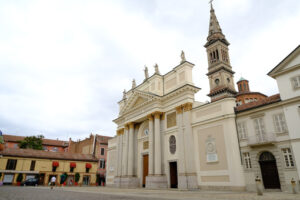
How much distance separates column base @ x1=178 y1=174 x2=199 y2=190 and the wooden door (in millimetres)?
5939

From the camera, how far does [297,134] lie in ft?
47.2

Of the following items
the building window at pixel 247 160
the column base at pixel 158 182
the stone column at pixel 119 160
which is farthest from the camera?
the stone column at pixel 119 160

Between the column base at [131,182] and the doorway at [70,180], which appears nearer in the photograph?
the column base at [131,182]

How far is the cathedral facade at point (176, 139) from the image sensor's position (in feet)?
59.5

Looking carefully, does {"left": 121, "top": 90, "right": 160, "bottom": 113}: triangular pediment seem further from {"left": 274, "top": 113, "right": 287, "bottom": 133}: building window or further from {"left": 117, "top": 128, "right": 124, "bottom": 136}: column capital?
{"left": 274, "top": 113, "right": 287, "bottom": 133}: building window

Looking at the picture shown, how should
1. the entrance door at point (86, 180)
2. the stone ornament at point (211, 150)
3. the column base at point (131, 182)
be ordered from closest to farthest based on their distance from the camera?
the stone ornament at point (211, 150) < the column base at point (131, 182) < the entrance door at point (86, 180)

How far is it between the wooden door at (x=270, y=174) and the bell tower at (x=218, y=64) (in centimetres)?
3438

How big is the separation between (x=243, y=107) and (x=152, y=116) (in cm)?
1091

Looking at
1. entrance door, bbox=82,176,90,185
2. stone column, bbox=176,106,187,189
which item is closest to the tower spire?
stone column, bbox=176,106,187,189

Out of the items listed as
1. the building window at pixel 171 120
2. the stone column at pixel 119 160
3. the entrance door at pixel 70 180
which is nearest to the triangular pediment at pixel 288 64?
the building window at pixel 171 120

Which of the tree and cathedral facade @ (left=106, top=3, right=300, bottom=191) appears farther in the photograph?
the tree

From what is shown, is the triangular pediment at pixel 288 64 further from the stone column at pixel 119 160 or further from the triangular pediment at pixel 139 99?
the stone column at pixel 119 160

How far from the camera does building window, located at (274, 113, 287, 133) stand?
15.3 metres

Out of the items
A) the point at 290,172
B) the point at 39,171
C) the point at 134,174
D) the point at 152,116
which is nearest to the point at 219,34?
the point at 152,116
